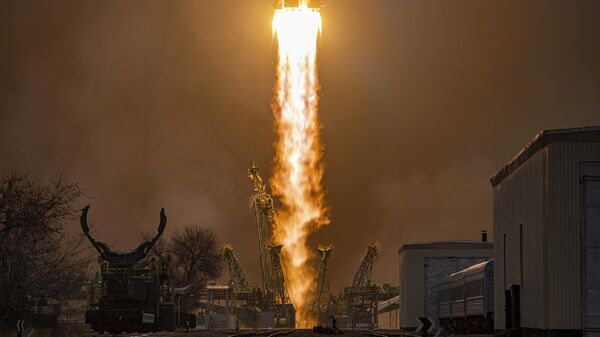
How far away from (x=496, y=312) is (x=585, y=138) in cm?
1896

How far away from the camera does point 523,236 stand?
181 ft

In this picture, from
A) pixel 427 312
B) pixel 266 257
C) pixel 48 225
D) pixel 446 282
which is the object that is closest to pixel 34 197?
pixel 48 225

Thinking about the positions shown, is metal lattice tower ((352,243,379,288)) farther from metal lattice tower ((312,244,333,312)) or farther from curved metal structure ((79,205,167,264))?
curved metal structure ((79,205,167,264))

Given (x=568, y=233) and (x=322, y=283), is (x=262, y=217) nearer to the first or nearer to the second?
(x=322, y=283)

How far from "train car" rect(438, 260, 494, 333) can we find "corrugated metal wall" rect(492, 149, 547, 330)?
502 cm

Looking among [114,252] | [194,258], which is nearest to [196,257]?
[194,258]

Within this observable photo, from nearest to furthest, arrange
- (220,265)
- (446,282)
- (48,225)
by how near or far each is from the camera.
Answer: (48,225)
(446,282)
(220,265)

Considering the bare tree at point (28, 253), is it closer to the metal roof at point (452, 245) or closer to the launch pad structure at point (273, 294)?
the metal roof at point (452, 245)

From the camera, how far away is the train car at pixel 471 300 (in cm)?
7181

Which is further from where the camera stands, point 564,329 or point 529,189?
point 529,189

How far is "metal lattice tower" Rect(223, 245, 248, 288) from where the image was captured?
149875mm

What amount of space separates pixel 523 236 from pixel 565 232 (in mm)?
6686

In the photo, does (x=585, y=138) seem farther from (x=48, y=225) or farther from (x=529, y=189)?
(x=48, y=225)

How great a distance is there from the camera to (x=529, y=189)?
53.0m
